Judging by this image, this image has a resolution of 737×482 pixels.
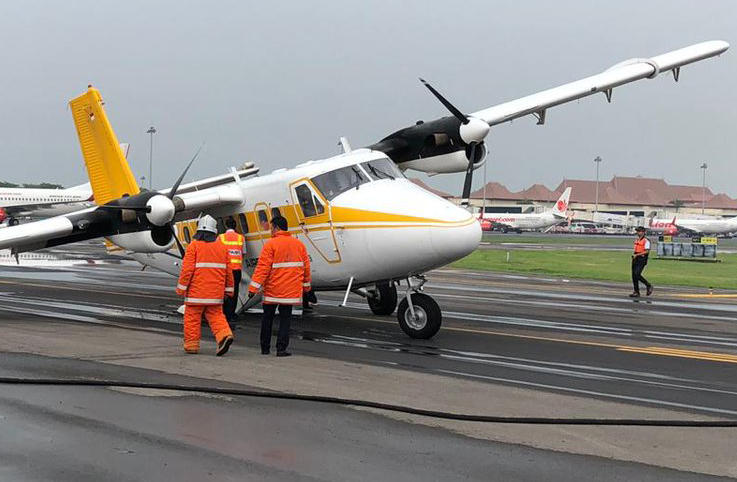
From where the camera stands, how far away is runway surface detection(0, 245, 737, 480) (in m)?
6.69

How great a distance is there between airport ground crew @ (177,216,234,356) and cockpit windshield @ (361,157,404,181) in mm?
3766

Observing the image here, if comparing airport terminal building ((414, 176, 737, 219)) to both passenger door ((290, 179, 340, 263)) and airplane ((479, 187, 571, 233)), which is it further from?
passenger door ((290, 179, 340, 263))

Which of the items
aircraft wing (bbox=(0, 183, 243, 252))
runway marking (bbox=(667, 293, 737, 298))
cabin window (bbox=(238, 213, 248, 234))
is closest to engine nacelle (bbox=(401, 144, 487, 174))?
cabin window (bbox=(238, 213, 248, 234))

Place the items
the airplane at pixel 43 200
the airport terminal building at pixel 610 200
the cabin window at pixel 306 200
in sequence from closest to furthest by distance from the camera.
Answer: the cabin window at pixel 306 200
the airplane at pixel 43 200
the airport terminal building at pixel 610 200

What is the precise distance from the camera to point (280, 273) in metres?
12.0

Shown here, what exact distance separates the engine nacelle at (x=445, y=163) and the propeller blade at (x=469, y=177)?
6.3 inches

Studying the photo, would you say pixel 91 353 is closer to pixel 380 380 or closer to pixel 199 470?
pixel 380 380

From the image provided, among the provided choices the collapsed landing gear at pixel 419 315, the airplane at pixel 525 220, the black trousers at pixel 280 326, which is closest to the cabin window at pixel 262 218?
the collapsed landing gear at pixel 419 315

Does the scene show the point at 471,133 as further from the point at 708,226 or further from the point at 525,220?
the point at 708,226

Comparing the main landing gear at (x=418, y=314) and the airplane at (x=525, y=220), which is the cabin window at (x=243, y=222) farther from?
the airplane at (x=525, y=220)

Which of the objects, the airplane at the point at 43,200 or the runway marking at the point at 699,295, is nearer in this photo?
the runway marking at the point at 699,295

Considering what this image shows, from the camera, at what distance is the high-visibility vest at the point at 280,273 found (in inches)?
470

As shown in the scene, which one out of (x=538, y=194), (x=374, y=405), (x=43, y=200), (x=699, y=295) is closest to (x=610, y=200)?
(x=538, y=194)

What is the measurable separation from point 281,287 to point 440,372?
2558 millimetres
